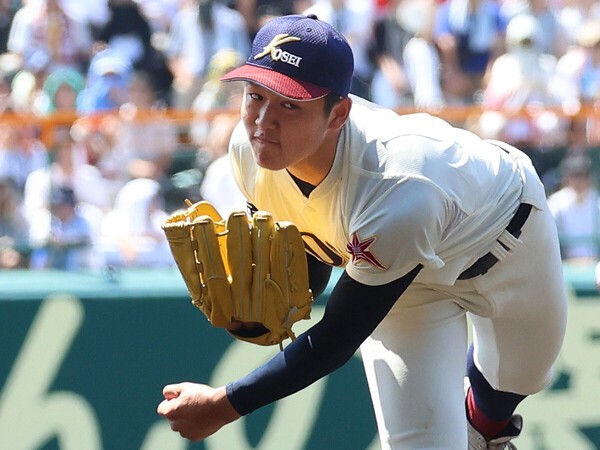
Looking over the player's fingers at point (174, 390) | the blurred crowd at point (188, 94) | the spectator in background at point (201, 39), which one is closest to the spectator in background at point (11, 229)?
the blurred crowd at point (188, 94)

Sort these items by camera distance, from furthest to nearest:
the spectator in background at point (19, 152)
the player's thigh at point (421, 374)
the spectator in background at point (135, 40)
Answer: the spectator in background at point (135, 40) → the spectator in background at point (19, 152) → the player's thigh at point (421, 374)

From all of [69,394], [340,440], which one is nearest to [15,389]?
[69,394]

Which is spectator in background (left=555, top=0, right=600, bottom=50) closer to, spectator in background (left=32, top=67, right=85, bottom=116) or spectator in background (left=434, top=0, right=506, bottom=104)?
spectator in background (left=434, top=0, right=506, bottom=104)

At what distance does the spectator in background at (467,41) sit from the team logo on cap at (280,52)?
533 cm

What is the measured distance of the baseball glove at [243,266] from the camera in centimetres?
324

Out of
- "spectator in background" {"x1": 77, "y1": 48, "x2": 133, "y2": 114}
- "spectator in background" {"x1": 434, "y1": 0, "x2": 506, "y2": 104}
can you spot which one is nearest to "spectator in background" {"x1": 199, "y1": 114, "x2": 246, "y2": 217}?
"spectator in background" {"x1": 77, "y1": 48, "x2": 133, "y2": 114}

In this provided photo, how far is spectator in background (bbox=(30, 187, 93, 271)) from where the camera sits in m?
5.27

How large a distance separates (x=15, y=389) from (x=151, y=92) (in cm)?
331

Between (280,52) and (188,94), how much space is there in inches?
196

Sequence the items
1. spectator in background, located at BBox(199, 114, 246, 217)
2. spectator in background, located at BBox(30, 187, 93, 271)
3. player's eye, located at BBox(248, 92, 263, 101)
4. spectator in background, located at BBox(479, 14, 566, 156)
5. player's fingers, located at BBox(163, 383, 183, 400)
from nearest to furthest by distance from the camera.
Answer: player's eye, located at BBox(248, 92, 263, 101), player's fingers, located at BBox(163, 383, 183, 400), spectator in background, located at BBox(30, 187, 93, 271), spectator in background, located at BBox(199, 114, 246, 217), spectator in background, located at BBox(479, 14, 566, 156)

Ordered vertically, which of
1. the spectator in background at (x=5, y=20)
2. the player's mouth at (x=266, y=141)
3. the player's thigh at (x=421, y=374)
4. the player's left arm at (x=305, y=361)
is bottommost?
the spectator in background at (x=5, y=20)

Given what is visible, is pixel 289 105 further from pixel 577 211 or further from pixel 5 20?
pixel 5 20

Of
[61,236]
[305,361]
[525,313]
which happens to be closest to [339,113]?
[305,361]

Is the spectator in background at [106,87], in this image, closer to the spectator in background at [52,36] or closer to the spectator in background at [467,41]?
the spectator in background at [52,36]
